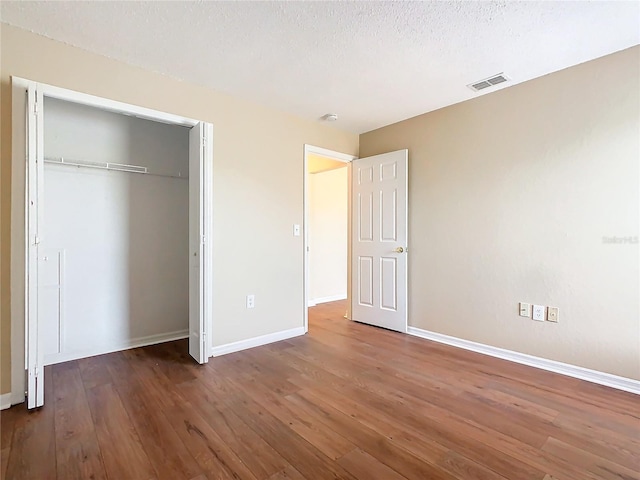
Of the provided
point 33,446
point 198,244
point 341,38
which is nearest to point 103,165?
point 198,244

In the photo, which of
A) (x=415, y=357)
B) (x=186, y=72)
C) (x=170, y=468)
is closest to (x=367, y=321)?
(x=415, y=357)

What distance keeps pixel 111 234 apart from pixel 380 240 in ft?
9.18

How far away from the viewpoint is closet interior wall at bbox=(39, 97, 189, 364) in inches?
110

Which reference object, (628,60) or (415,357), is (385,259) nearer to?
(415,357)

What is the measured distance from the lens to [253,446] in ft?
5.41

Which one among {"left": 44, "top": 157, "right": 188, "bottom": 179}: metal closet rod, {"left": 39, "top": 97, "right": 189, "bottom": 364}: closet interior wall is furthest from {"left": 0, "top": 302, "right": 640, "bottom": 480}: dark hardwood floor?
{"left": 44, "top": 157, "right": 188, "bottom": 179}: metal closet rod

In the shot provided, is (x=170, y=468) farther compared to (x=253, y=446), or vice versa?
(x=253, y=446)

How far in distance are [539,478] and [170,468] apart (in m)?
1.67

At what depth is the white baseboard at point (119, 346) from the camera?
276cm

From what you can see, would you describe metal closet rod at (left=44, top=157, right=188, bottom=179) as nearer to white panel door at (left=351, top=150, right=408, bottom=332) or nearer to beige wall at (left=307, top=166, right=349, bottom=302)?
white panel door at (left=351, top=150, right=408, bottom=332)

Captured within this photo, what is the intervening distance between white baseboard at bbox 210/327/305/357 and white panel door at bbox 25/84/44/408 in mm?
1206

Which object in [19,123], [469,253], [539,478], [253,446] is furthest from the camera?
[469,253]

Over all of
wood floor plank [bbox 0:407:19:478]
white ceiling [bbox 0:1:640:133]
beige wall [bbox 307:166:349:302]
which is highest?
white ceiling [bbox 0:1:640:133]

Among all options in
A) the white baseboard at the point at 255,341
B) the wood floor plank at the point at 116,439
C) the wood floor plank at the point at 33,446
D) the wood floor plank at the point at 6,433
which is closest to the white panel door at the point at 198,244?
the white baseboard at the point at 255,341
